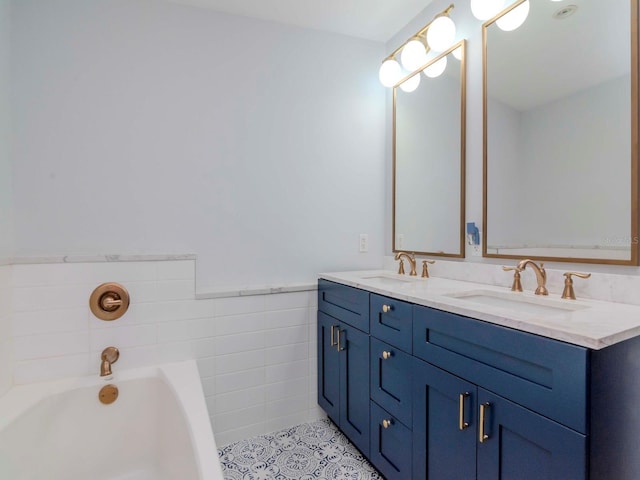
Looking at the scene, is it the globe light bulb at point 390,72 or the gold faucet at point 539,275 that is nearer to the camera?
the gold faucet at point 539,275

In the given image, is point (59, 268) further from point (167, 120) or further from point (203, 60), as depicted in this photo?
point (203, 60)

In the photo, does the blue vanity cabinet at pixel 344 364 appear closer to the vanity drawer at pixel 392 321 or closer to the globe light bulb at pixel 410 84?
the vanity drawer at pixel 392 321

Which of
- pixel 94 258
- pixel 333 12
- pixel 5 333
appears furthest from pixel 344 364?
pixel 333 12

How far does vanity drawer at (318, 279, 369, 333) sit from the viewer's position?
1610mm

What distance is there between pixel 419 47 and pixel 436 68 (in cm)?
16

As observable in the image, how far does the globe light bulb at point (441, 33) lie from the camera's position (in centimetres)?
170

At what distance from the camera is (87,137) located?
64.7 inches

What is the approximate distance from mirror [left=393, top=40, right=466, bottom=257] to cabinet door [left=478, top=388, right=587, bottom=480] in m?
0.90

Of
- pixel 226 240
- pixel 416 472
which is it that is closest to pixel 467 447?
pixel 416 472

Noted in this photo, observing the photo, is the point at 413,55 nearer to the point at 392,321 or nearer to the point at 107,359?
the point at 392,321

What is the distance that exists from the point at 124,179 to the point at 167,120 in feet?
1.25

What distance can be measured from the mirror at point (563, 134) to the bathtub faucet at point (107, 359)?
72.3 inches

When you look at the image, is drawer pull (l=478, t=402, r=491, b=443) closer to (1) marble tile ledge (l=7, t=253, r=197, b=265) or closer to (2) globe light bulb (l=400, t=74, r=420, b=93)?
(1) marble tile ledge (l=7, t=253, r=197, b=265)

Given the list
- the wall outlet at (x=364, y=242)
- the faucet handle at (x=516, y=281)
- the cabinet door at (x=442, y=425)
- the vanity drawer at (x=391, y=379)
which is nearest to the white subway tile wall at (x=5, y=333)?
the vanity drawer at (x=391, y=379)
